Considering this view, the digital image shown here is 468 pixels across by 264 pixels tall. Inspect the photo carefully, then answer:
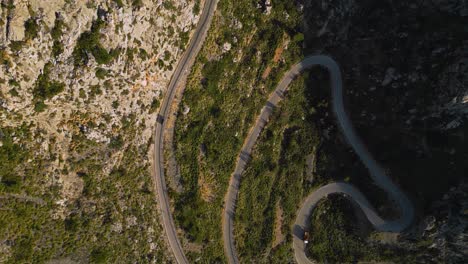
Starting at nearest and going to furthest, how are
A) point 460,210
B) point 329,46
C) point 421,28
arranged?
point 460,210
point 421,28
point 329,46

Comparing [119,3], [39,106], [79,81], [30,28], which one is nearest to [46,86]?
[39,106]

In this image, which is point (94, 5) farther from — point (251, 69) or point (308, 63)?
point (308, 63)

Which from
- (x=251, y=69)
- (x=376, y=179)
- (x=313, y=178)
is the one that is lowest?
(x=376, y=179)

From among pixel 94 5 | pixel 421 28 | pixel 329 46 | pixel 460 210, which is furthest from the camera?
pixel 329 46

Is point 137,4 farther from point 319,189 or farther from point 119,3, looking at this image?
point 319,189

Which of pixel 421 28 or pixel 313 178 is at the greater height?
pixel 421 28

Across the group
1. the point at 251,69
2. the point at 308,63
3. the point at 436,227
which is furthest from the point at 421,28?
the point at 436,227
